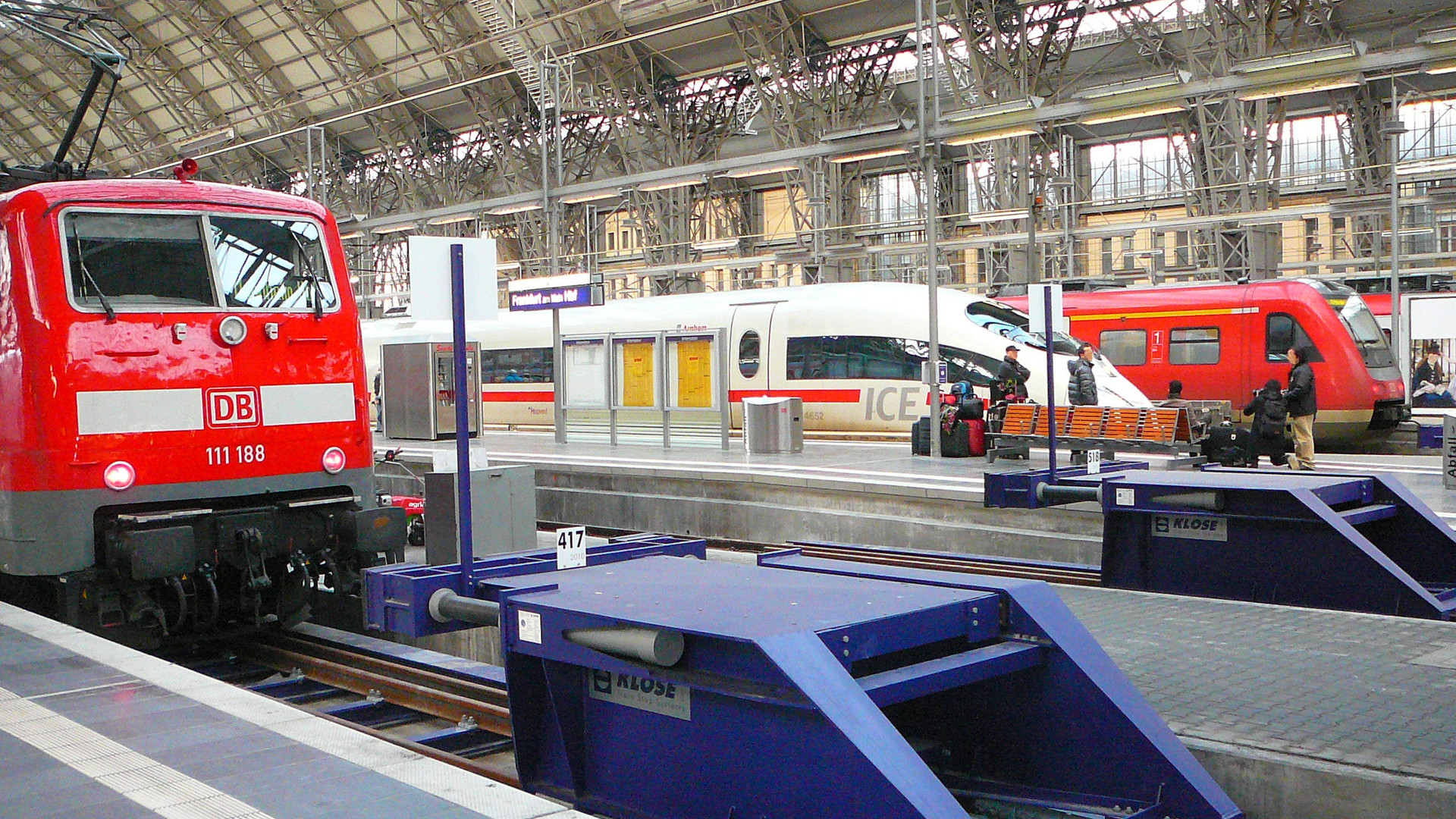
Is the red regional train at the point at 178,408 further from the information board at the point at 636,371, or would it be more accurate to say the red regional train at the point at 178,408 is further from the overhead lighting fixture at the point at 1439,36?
the overhead lighting fixture at the point at 1439,36

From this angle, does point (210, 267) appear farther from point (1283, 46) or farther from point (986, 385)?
point (1283, 46)

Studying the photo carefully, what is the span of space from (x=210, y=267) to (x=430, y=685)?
9.92 feet

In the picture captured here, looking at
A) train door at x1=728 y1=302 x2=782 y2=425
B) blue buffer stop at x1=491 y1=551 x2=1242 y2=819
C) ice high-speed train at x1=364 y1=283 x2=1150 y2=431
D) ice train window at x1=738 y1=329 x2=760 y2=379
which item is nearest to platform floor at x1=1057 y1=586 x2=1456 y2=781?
blue buffer stop at x1=491 y1=551 x2=1242 y2=819

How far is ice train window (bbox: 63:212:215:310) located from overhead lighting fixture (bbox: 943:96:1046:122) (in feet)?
40.1

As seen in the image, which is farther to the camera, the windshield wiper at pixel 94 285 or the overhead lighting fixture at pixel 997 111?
the overhead lighting fixture at pixel 997 111

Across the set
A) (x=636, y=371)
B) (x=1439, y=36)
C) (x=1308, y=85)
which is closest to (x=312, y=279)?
(x=636, y=371)

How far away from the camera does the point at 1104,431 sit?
1602 centimetres

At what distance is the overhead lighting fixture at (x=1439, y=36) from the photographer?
15.7 m

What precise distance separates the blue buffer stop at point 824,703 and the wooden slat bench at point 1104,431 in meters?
10.5

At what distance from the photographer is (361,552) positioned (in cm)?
853

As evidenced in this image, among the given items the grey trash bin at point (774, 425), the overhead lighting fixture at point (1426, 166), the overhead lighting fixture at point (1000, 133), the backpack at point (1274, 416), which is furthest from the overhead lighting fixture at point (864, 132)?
the overhead lighting fixture at point (1426, 166)

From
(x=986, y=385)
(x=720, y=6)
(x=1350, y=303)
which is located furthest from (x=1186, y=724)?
(x=720, y=6)

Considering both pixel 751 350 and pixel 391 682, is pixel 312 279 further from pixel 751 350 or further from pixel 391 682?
pixel 751 350

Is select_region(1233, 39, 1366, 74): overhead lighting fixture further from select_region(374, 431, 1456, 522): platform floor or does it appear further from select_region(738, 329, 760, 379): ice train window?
select_region(738, 329, 760, 379): ice train window
